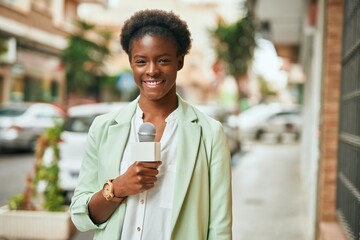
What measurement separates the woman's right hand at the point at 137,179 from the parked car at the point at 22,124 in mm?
12399

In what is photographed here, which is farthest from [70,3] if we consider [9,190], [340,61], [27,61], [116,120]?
[116,120]

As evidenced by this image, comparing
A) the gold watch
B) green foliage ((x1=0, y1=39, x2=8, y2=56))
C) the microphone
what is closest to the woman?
the gold watch

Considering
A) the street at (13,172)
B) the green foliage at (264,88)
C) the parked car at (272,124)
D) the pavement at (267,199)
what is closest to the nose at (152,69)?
the pavement at (267,199)

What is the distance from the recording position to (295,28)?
1192 cm

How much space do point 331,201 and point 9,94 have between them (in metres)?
18.7

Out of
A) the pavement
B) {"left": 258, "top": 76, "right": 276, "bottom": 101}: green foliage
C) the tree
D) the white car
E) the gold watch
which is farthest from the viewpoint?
{"left": 258, "top": 76, "right": 276, "bottom": 101}: green foliage

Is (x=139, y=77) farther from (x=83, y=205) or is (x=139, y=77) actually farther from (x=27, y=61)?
(x=27, y=61)

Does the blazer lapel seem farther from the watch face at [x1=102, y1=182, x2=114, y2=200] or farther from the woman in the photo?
the watch face at [x1=102, y1=182, x2=114, y2=200]

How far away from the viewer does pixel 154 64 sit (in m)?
1.84

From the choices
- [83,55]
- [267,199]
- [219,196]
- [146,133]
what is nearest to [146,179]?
[146,133]

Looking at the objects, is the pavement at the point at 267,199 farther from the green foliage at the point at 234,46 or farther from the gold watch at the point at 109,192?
the green foliage at the point at 234,46

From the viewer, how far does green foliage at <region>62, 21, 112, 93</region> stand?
23766 millimetres

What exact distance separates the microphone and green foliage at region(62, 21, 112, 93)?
2250 cm

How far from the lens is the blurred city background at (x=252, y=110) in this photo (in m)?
4.35
